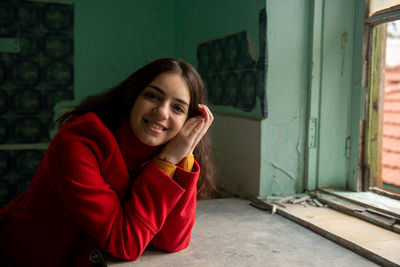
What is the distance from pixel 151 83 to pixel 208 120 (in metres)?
0.24

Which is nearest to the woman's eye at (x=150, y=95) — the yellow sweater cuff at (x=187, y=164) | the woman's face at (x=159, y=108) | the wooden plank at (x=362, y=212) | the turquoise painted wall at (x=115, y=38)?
the woman's face at (x=159, y=108)

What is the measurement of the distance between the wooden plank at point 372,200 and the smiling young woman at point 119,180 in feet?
2.51

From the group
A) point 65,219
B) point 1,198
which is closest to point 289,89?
point 65,219

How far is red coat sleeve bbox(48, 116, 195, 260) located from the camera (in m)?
1.03

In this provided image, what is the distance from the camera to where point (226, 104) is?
2.04 m

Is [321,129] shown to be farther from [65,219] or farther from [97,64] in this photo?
[97,64]

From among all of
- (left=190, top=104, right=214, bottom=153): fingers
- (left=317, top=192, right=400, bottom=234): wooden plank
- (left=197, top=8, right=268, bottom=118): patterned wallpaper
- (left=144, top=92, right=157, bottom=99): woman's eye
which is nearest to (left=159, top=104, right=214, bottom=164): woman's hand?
(left=190, top=104, right=214, bottom=153): fingers

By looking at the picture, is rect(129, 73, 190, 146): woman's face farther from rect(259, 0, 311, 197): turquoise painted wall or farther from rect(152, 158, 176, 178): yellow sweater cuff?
rect(259, 0, 311, 197): turquoise painted wall

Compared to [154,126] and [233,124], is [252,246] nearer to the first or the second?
[154,126]

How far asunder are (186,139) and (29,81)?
6.11 ft

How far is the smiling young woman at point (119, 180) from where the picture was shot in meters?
1.05

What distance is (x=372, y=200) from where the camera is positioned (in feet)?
5.13

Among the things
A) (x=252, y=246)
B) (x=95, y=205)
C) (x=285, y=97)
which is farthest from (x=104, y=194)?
(x=285, y=97)

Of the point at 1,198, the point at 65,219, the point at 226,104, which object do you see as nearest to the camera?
the point at 65,219
